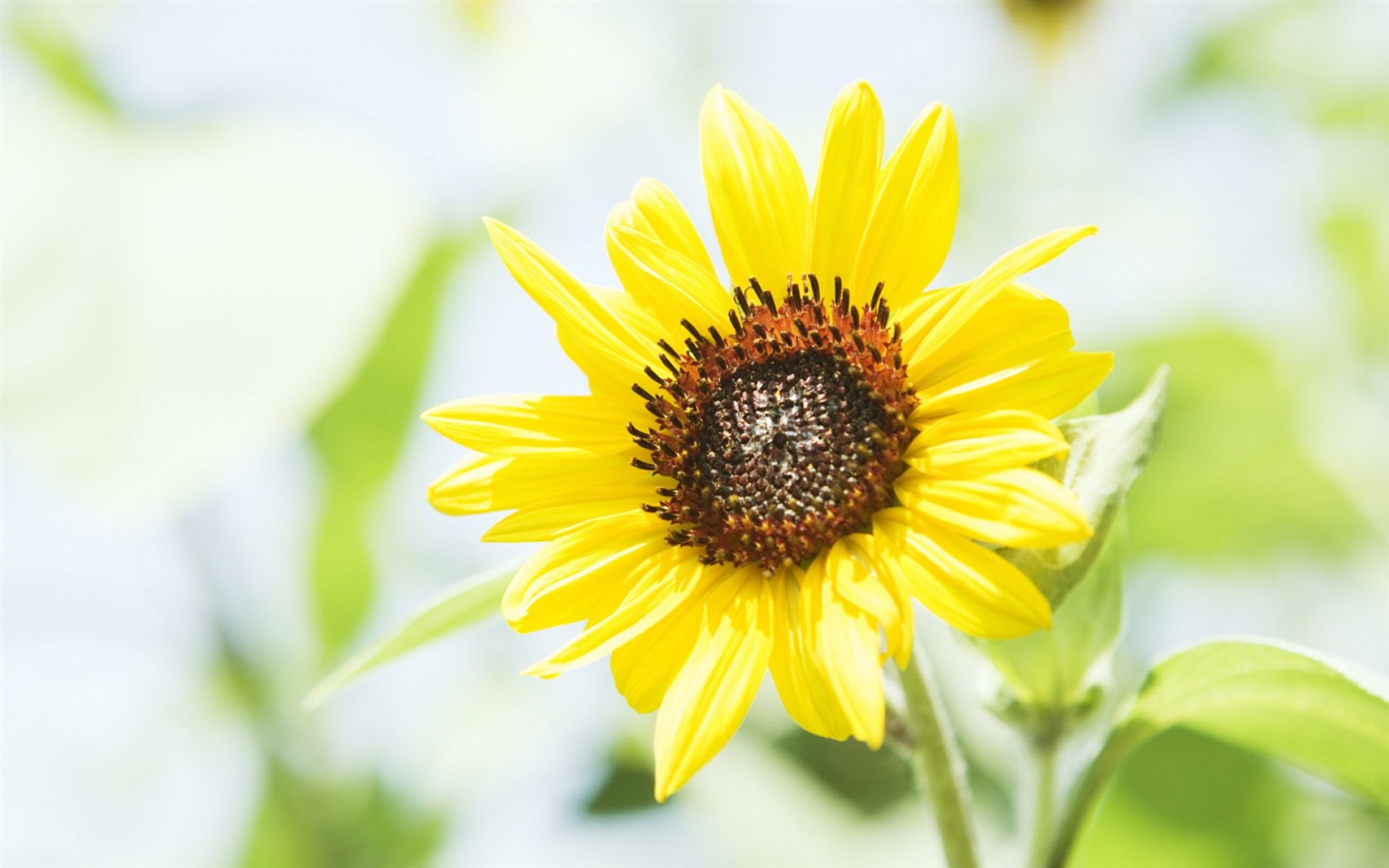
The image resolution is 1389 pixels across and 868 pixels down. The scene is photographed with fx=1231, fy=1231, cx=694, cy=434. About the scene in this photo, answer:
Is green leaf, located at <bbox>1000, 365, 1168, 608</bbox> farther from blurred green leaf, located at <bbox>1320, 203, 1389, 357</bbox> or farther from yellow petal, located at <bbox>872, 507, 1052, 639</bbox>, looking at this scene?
blurred green leaf, located at <bbox>1320, 203, 1389, 357</bbox>

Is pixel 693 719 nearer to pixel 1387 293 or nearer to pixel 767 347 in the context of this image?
pixel 767 347

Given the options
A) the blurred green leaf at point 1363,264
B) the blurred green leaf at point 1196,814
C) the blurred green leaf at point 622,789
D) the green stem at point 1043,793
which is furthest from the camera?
the blurred green leaf at point 1363,264

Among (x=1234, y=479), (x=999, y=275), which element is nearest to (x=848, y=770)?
(x=1234, y=479)

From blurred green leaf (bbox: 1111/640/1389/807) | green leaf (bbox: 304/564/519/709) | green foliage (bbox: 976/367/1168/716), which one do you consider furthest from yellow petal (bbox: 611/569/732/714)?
blurred green leaf (bbox: 1111/640/1389/807)

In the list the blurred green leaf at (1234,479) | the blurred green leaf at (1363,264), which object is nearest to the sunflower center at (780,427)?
the blurred green leaf at (1234,479)

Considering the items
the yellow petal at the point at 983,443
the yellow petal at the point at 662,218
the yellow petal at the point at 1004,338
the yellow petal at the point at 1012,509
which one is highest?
the yellow petal at the point at 662,218

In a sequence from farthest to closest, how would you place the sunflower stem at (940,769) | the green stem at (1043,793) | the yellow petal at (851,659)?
the green stem at (1043,793)
the sunflower stem at (940,769)
the yellow petal at (851,659)

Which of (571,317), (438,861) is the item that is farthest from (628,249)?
(438,861)

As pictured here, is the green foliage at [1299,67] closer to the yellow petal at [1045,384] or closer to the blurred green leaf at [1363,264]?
the blurred green leaf at [1363,264]
